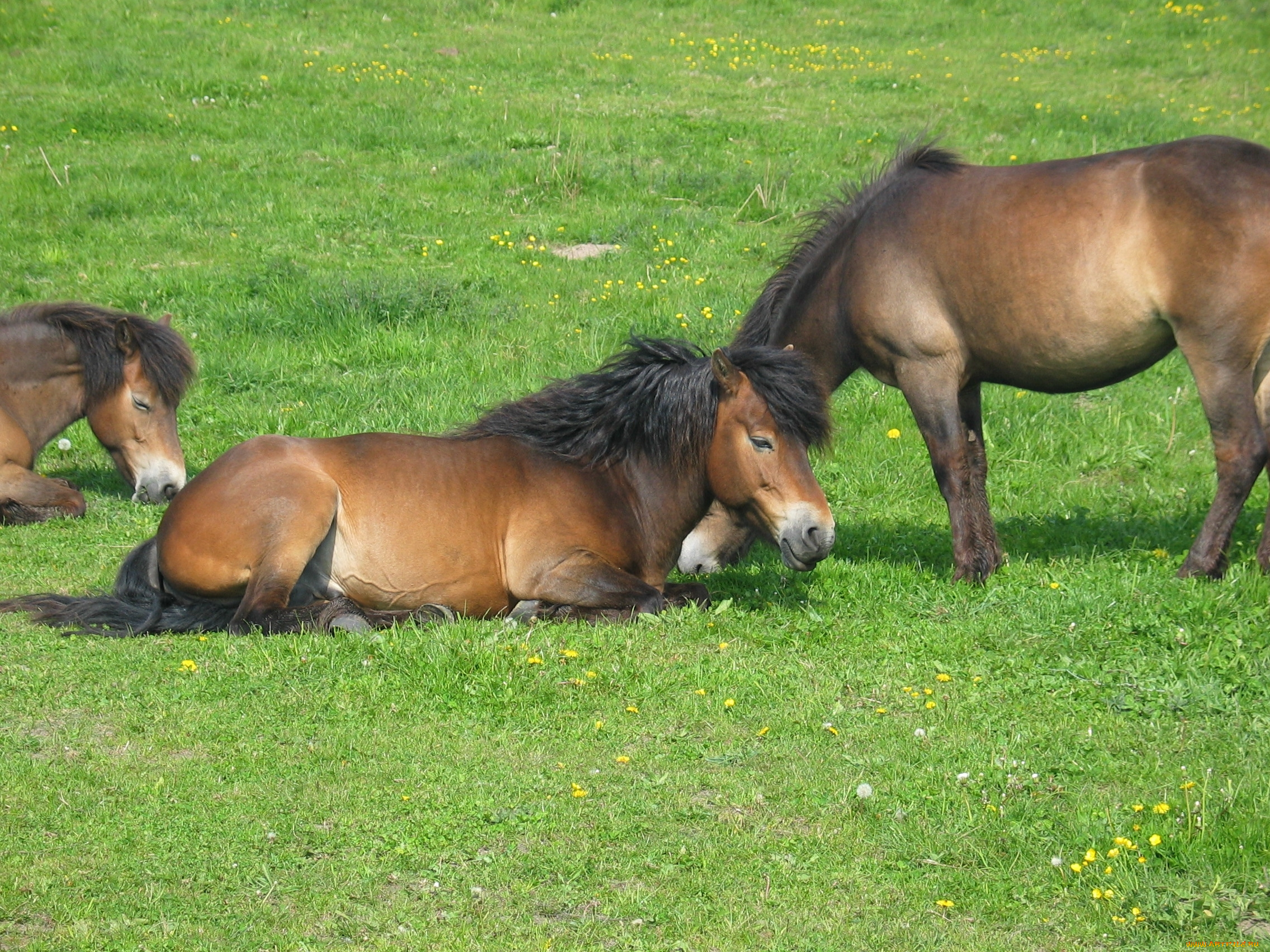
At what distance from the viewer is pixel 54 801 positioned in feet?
15.2

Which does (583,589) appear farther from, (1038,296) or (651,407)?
(1038,296)

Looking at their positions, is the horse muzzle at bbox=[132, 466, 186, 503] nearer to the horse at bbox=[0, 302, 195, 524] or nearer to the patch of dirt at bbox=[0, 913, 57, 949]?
the horse at bbox=[0, 302, 195, 524]

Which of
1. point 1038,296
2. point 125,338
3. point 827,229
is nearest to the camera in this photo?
point 1038,296

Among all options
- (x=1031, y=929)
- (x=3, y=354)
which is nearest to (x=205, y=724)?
(x=1031, y=929)

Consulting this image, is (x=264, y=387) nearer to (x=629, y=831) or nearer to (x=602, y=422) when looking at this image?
(x=602, y=422)

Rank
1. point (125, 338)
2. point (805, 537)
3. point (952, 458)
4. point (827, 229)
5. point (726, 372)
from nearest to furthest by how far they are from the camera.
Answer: point (805, 537)
point (726, 372)
point (952, 458)
point (827, 229)
point (125, 338)

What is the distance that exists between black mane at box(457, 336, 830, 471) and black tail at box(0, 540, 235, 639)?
1.81m

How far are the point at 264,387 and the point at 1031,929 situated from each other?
8984 mm

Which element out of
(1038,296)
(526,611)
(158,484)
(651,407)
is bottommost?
(158,484)

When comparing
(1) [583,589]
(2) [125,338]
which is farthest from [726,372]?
(2) [125,338]

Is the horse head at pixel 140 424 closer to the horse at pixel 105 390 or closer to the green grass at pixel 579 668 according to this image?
the horse at pixel 105 390

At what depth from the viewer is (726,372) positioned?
21.6 ft

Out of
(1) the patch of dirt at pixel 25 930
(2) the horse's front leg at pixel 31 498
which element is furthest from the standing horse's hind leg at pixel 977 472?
(2) the horse's front leg at pixel 31 498

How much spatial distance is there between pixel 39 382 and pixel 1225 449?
327 inches
